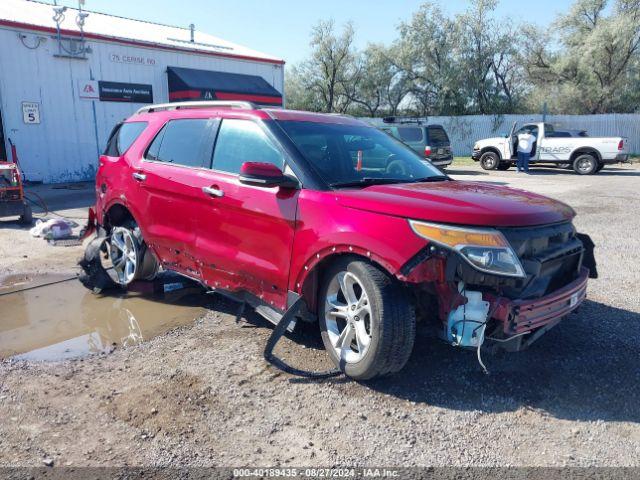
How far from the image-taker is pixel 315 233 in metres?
3.50

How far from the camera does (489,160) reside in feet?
71.5

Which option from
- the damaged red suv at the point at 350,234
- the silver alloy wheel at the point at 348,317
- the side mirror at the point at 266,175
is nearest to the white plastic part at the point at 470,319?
the damaged red suv at the point at 350,234

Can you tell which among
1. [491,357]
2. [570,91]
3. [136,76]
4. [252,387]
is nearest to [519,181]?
[136,76]

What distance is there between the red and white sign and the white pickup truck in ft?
48.3

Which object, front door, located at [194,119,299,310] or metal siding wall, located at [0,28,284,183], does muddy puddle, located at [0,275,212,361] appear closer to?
front door, located at [194,119,299,310]

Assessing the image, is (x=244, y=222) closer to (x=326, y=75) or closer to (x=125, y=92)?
(x=125, y=92)

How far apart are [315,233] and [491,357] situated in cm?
161

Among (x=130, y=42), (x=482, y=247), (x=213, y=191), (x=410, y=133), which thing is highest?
(x=130, y=42)

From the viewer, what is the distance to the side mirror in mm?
3564

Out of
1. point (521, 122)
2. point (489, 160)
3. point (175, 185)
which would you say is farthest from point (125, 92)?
point (521, 122)

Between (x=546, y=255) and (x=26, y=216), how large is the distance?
888 cm

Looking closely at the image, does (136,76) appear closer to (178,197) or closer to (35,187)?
(35,187)

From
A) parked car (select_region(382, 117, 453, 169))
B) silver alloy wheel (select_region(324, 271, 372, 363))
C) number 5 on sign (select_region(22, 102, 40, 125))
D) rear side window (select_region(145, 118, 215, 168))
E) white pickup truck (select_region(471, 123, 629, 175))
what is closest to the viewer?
silver alloy wheel (select_region(324, 271, 372, 363))

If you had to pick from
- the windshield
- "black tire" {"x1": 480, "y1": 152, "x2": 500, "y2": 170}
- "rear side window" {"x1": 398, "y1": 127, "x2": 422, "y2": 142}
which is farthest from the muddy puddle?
"black tire" {"x1": 480, "y1": 152, "x2": 500, "y2": 170}
